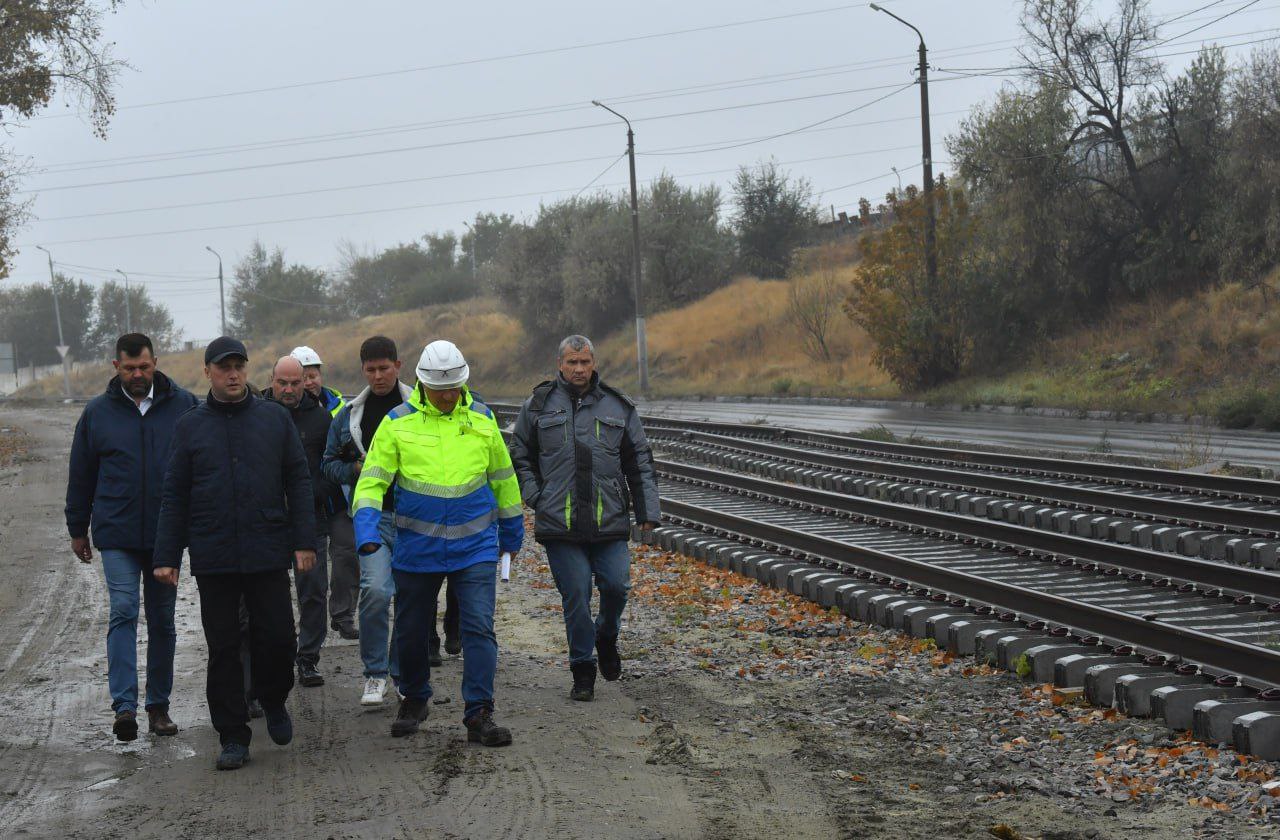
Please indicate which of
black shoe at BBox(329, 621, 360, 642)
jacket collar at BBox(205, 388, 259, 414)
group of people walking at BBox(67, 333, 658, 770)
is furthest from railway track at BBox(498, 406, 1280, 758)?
jacket collar at BBox(205, 388, 259, 414)

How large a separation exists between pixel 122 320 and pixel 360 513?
12203 centimetres

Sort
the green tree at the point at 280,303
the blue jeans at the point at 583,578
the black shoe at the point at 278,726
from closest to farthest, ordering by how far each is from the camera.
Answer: the black shoe at the point at 278,726
the blue jeans at the point at 583,578
the green tree at the point at 280,303

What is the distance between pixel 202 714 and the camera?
8.16m

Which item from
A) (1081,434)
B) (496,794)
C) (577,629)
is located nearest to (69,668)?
(577,629)

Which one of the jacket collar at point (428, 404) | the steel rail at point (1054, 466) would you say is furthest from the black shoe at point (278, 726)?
the steel rail at point (1054, 466)

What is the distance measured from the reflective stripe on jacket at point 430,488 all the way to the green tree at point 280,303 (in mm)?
102112

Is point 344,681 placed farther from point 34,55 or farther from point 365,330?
point 365,330

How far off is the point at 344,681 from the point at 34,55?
91.4ft

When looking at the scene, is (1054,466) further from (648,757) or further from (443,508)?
(443,508)

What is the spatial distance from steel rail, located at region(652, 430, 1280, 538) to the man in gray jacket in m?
7.11

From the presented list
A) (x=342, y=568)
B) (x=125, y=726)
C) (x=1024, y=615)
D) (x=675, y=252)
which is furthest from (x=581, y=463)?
(x=675, y=252)

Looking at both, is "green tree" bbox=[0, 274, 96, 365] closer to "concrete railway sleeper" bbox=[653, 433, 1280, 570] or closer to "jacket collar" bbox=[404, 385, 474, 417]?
"concrete railway sleeper" bbox=[653, 433, 1280, 570]

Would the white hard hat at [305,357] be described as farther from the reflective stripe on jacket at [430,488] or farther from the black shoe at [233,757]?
the black shoe at [233,757]

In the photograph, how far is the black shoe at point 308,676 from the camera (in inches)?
346
